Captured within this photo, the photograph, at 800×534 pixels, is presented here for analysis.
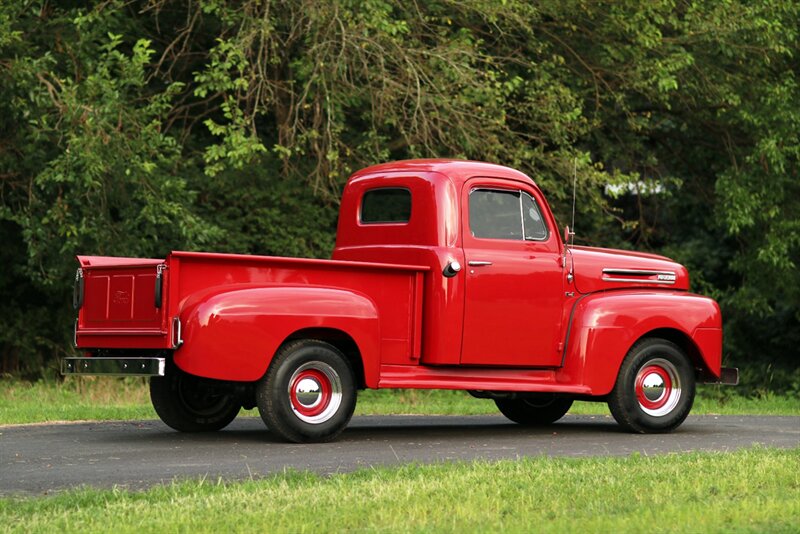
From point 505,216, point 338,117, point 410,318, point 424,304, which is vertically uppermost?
point 338,117

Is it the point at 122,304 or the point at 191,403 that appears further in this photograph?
the point at 191,403

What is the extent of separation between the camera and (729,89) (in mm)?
23359

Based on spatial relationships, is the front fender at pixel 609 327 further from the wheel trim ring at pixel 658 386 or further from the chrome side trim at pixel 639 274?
the wheel trim ring at pixel 658 386

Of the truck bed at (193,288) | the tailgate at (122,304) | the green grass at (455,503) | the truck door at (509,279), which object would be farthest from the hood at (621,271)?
the tailgate at (122,304)

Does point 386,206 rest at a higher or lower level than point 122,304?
higher

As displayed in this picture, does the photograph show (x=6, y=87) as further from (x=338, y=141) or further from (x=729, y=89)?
(x=729, y=89)

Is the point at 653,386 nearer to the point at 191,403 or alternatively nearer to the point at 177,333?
the point at 191,403

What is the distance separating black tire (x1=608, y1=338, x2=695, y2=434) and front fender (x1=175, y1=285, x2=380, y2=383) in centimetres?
273

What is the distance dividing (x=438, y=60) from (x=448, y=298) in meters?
8.43

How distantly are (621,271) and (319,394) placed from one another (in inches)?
131

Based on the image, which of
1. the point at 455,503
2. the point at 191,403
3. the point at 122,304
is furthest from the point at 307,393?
the point at 455,503

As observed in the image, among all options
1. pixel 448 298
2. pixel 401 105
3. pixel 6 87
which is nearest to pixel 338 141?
pixel 401 105

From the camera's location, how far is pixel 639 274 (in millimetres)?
13250

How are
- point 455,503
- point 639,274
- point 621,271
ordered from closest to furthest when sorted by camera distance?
point 455,503
point 621,271
point 639,274
